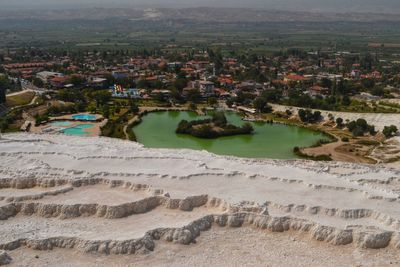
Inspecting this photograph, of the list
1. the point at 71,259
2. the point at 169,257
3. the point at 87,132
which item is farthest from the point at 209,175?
the point at 87,132

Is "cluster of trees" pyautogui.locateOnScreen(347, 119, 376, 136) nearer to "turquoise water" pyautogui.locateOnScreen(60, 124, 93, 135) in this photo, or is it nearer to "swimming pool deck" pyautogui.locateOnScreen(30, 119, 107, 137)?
"swimming pool deck" pyautogui.locateOnScreen(30, 119, 107, 137)

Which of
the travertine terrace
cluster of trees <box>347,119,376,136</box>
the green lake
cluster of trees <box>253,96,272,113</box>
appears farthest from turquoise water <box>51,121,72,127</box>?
cluster of trees <box>347,119,376,136</box>

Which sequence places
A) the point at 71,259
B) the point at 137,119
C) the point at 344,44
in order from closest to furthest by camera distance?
the point at 71,259, the point at 137,119, the point at 344,44

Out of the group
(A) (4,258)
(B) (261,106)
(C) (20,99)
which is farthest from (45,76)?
(A) (4,258)

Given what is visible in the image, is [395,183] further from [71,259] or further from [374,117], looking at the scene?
[374,117]

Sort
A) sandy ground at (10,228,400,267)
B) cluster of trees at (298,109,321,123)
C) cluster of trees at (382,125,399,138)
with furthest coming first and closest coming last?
1. cluster of trees at (298,109,321,123)
2. cluster of trees at (382,125,399,138)
3. sandy ground at (10,228,400,267)

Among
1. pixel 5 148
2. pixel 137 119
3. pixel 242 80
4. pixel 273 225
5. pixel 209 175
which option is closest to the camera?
pixel 273 225
